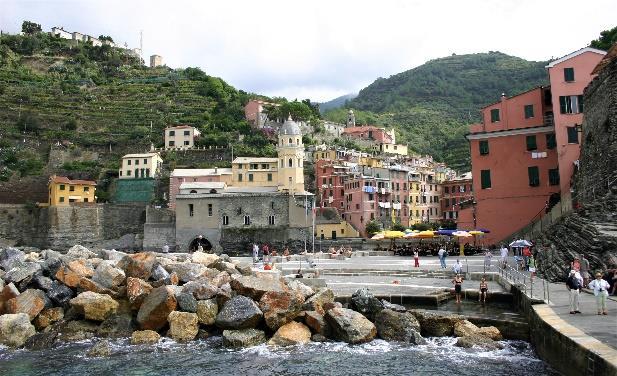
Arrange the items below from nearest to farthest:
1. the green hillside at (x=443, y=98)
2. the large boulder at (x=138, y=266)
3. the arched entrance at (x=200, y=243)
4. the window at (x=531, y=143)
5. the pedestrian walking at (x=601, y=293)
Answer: the pedestrian walking at (x=601, y=293) < the large boulder at (x=138, y=266) < the window at (x=531, y=143) < the arched entrance at (x=200, y=243) < the green hillside at (x=443, y=98)

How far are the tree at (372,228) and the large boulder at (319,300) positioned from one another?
42302 millimetres

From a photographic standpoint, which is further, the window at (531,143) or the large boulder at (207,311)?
the window at (531,143)

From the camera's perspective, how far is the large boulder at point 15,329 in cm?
1731

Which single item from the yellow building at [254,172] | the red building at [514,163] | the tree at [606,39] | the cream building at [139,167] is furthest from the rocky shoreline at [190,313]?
the cream building at [139,167]

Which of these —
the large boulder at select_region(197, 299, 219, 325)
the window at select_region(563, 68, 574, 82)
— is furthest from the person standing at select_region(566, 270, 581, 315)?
the window at select_region(563, 68, 574, 82)

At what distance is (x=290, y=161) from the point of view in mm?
64938

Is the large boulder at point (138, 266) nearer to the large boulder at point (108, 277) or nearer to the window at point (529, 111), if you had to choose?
the large boulder at point (108, 277)

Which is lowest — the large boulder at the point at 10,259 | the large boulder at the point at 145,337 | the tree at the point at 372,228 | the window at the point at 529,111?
the large boulder at the point at 145,337

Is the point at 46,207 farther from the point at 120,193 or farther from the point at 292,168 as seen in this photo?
the point at 292,168

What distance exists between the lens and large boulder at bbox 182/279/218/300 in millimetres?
19156

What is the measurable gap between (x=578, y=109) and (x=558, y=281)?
17.7m

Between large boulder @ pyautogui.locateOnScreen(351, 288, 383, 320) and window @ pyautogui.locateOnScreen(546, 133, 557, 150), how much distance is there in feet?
76.1

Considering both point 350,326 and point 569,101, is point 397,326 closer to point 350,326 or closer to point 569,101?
point 350,326

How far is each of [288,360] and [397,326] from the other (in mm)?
4000
